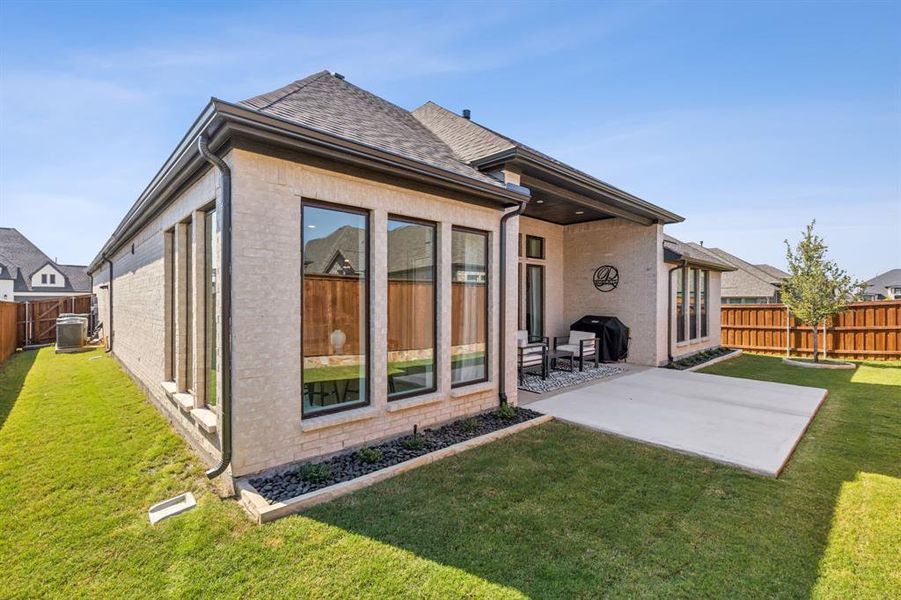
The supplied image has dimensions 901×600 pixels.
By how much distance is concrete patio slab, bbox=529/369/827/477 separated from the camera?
4.83 meters

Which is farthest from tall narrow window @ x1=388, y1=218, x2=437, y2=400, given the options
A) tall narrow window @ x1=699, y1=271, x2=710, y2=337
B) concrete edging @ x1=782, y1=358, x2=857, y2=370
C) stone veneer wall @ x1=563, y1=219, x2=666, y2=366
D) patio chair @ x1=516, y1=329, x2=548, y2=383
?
concrete edging @ x1=782, y1=358, x2=857, y2=370

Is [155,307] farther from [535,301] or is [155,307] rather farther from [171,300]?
[535,301]

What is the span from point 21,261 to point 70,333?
30377 mm

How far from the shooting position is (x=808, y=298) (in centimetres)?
1200

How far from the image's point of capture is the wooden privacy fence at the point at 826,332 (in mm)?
12344

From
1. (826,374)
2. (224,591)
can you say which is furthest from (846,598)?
(826,374)

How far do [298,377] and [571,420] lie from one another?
394cm

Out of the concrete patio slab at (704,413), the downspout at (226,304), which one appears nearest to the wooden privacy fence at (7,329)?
the downspout at (226,304)

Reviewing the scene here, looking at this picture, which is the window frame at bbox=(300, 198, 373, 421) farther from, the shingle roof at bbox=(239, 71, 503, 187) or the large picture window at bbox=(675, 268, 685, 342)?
the large picture window at bbox=(675, 268, 685, 342)

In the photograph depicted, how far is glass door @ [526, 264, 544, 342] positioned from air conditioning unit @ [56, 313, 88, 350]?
47.5ft

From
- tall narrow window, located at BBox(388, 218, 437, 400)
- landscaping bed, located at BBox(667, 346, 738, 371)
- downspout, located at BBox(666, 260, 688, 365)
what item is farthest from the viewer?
downspout, located at BBox(666, 260, 688, 365)

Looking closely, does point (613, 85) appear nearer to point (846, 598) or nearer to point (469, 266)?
point (469, 266)

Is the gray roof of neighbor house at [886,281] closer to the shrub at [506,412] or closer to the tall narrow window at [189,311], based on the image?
the shrub at [506,412]

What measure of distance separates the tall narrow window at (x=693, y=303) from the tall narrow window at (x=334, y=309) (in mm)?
11487
